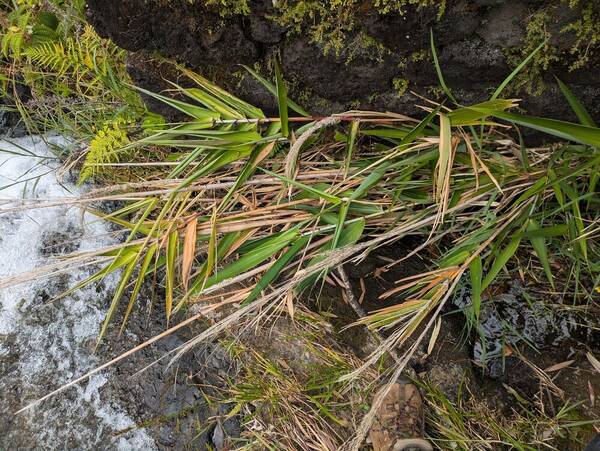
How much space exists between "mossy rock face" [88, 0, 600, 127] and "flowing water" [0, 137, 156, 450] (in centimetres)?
80

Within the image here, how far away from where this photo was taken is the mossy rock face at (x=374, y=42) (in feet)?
4.42

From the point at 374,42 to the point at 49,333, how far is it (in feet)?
6.31

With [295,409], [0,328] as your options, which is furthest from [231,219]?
[0,328]

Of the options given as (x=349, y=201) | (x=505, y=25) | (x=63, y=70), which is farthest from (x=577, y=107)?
(x=63, y=70)

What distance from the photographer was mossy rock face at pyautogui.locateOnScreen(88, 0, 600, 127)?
53.1 inches

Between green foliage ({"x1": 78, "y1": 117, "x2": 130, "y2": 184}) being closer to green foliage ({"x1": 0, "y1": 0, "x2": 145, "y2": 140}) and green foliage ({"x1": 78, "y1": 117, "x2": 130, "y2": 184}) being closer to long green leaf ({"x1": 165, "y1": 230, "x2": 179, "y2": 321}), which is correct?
green foliage ({"x1": 0, "y1": 0, "x2": 145, "y2": 140})

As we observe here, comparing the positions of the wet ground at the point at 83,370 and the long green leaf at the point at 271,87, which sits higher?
the long green leaf at the point at 271,87

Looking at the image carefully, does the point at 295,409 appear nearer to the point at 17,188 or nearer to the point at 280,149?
the point at 280,149

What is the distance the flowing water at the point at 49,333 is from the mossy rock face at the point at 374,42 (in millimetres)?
804

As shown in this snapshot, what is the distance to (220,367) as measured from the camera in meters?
2.03

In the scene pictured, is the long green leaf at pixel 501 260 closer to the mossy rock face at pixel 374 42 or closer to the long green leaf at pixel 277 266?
the mossy rock face at pixel 374 42

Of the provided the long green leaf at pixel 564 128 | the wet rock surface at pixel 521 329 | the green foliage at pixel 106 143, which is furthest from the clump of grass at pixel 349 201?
the green foliage at pixel 106 143

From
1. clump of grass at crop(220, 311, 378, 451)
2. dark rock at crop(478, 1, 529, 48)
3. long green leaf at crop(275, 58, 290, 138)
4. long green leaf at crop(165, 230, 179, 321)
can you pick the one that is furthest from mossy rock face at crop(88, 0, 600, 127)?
clump of grass at crop(220, 311, 378, 451)

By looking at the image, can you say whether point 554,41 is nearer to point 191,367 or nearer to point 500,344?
point 500,344
